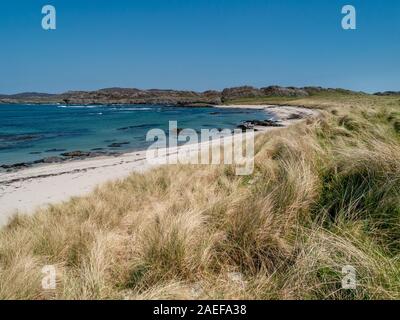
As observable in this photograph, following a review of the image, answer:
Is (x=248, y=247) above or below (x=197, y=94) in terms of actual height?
below

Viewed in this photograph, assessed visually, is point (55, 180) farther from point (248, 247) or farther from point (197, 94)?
point (197, 94)

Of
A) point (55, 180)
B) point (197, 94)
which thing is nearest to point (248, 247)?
point (55, 180)

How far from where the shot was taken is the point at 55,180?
36.3ft

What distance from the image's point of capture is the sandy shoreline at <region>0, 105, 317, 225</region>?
8.59 metres

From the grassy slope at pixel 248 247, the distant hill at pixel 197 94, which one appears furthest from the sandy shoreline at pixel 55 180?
the distant hill at pixel 197 94

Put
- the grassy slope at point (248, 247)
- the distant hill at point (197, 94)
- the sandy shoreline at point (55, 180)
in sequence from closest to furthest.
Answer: the grassy slope at point (248, 247) < the sandy shoreline at point (55, 180) < the distant hill at point (197, 94)

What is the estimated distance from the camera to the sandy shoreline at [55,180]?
8.59 m

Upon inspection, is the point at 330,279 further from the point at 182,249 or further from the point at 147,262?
the point at 147,262

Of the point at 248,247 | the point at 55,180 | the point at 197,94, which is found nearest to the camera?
the point at 248,247

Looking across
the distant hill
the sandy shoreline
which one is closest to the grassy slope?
the sandy shoreline

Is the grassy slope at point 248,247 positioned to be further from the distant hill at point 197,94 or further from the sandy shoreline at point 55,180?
the distant hill at point 197,94

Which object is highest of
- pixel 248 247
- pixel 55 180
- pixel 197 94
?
pixel 197 94

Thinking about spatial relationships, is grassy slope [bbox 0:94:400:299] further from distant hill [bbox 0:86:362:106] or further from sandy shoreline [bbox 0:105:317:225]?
distant hill [bbox 0:86:362:106]

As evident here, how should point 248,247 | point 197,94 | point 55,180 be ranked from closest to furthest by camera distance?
point 248,247, point 55,180, point 197,94
